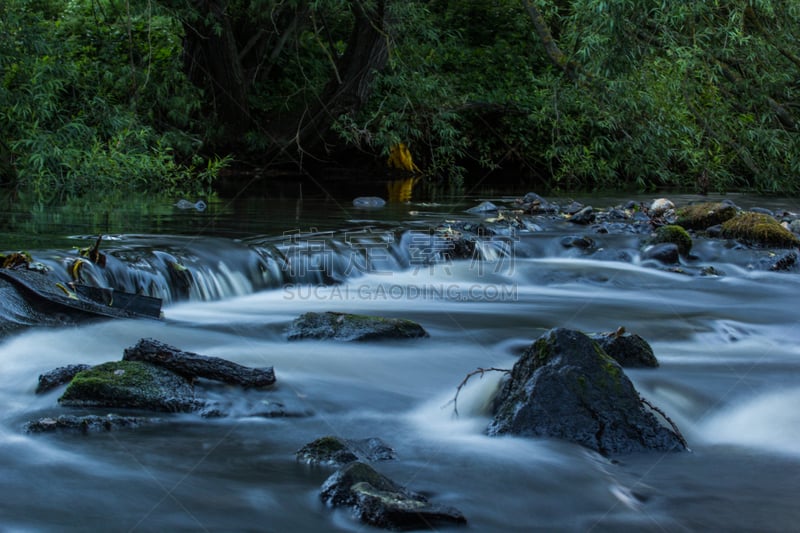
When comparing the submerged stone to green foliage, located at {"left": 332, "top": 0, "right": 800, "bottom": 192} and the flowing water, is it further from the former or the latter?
the flowing water

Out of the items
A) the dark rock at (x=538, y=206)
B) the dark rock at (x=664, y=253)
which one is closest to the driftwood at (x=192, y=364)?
the dark rock at (x=664, y=253)

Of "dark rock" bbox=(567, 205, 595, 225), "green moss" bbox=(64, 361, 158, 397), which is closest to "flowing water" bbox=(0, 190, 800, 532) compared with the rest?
"green moss" bbox=(64, 361, 158, 397)

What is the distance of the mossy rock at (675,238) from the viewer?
948 cm

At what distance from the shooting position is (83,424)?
12.5 ft

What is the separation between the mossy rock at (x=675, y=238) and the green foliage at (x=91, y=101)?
Result: 654cm

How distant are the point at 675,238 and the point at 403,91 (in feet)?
24.0

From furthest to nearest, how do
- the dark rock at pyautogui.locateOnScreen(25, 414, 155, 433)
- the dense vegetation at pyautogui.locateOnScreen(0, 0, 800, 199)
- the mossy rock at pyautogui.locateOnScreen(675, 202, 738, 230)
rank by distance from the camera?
the dense vegetation at pyautogui.locateOnScreen(0, 0, 800, 199)
the mossy rock at pyautogui.locateOnScreen(675, 202, 738, 230)
the dark rock at pyautogui.locateOnScreen(25, 414, 155, 433)

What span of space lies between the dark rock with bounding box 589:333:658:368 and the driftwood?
1.99 meters

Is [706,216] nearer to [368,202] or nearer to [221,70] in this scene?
[368,202]

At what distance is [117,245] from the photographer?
7.56m

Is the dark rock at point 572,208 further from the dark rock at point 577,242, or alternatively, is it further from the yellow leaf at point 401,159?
the yellow leaf at point 401,159

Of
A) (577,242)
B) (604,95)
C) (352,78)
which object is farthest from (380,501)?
(352,78)

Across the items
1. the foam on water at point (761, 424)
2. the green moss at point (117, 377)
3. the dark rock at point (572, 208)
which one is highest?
the green moss at point (117, 377)

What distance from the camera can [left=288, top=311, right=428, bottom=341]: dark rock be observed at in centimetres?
568
